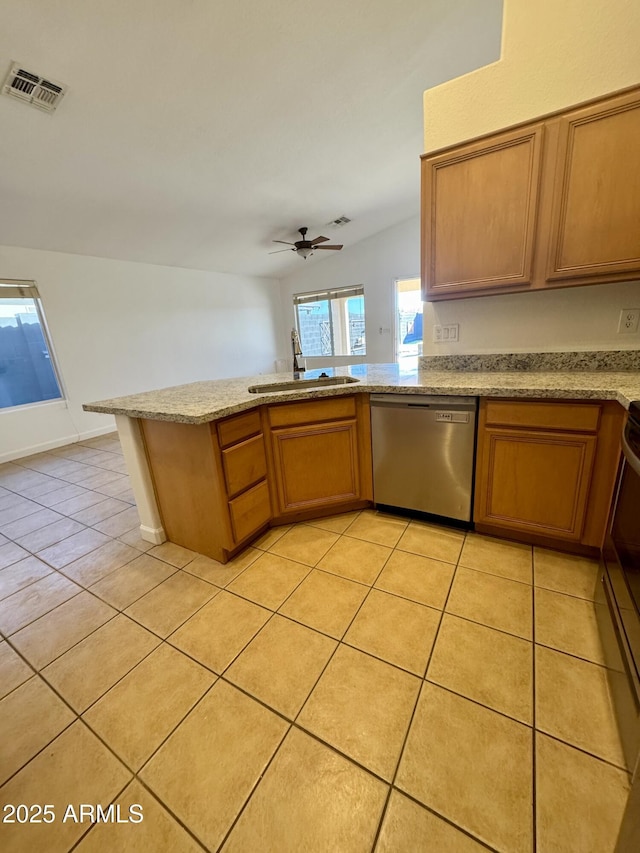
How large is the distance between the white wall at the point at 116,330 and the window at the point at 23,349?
0.11 m

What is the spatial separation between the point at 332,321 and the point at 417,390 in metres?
5.73

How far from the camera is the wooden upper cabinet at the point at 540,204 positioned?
1.51m

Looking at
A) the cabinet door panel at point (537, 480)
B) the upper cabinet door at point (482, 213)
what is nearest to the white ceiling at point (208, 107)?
the upper cabinet door at point (482, 213)

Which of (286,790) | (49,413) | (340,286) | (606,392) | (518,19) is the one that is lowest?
(286,790)

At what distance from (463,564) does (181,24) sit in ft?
11.1

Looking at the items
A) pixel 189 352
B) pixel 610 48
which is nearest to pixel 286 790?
pixel 610 48

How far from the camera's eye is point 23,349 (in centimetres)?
399

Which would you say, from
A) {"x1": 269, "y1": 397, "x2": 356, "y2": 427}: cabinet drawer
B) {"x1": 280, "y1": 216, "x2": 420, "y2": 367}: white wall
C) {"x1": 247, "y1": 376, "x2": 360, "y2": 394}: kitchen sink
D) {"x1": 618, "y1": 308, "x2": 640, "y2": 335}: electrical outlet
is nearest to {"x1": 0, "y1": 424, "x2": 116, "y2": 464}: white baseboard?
{"x1": 247, "y1": 376, "x2": 360, "y2": 394}: kitchen sink

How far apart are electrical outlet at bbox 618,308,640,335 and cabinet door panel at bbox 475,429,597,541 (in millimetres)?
766

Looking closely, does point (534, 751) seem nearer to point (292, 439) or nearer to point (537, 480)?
point (537, 480)

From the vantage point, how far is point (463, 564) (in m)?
1.72

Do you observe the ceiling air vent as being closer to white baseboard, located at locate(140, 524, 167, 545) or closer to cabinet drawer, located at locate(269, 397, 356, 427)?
cabinet drawer, located at locate(269, 397, 356, 427)

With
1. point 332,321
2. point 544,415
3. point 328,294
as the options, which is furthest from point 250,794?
point 328,294

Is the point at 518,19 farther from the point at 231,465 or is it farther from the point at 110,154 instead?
the point at 110,154
